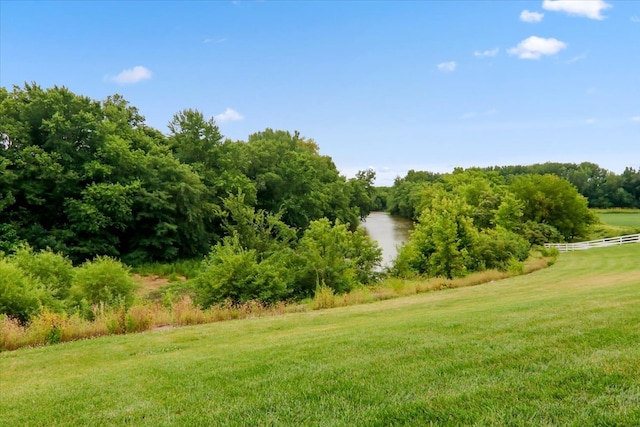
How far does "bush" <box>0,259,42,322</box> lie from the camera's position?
11.5 meters

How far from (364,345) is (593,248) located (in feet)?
127

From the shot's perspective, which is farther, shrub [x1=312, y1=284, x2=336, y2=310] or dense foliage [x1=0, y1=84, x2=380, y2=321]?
dense foliage [x1=0, y1=84, x2=380, y2=321]

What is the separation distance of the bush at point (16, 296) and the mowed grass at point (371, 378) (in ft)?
16.5

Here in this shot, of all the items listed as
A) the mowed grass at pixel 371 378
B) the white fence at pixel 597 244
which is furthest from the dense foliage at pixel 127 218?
the white fence at pixel 597 244

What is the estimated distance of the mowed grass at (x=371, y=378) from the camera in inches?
133

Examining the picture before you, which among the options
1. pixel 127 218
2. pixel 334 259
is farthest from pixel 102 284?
pixel 127 218

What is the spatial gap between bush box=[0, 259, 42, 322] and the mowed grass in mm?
5028

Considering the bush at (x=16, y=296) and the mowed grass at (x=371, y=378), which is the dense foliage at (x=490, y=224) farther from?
the bush at (x=16, y=296)

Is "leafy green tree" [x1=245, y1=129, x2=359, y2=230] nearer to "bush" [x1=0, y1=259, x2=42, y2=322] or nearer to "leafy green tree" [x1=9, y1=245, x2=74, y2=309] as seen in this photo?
"leafy green tree" [x1=9, y1=245, x2=74, y2=309]

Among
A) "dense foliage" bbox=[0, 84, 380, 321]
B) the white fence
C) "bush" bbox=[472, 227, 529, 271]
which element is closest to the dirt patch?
"dense foliage" bbox=[0, 84, 380, 321]

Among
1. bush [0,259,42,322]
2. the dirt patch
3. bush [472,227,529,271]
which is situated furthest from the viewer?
bush [472,227,529,271]

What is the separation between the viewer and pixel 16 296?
1162 cm

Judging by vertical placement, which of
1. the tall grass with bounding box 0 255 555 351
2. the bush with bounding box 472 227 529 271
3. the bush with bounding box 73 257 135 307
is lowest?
the bush with bounding box 472 227 529 271

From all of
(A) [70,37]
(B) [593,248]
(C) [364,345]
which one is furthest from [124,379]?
(B) [593,248]
